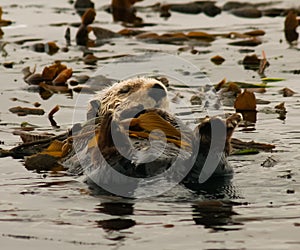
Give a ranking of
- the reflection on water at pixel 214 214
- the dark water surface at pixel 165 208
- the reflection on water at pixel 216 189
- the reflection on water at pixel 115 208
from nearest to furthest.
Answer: the dark water surface at pixel 165 208 → the reflection on water at pixel 214 214 → the reflection on water at pixel 115 208 → the reflection on water at pixel 216 189

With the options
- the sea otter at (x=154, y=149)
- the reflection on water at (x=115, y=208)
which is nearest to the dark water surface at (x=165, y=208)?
the reflection on water at (x=115, y=208)

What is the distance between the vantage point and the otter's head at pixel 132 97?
6.01 m

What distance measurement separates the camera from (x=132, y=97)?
6164 millimetres

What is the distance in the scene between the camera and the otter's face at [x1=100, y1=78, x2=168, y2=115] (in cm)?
601

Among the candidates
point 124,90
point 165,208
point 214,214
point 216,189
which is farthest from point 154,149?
point 124,90

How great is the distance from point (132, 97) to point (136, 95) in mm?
77

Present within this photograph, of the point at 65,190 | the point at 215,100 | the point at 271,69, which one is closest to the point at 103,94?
the point at 65,190

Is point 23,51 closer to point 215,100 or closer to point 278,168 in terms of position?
point 215,100

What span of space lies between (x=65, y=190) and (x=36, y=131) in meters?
1.82

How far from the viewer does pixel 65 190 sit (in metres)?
5.34

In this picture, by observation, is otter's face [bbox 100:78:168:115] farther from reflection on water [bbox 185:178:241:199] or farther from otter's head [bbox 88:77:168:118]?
reflection on water [bbox 185:178:241:199]

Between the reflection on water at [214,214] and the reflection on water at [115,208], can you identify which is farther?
the reflection on water at [115,208]

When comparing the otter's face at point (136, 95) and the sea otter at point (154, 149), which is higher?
the otter's face at point (136, 95)

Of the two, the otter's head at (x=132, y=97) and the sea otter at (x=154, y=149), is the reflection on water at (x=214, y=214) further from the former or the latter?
the otter's head at (x=132, y=97)
